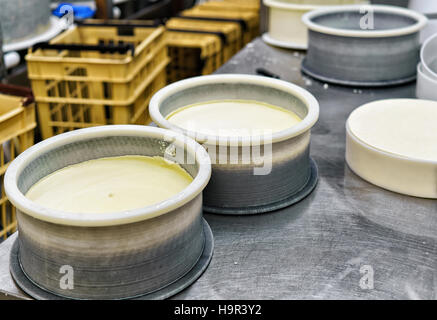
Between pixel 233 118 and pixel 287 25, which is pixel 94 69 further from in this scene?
pixel 287 25

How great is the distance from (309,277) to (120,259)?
44 centimetres

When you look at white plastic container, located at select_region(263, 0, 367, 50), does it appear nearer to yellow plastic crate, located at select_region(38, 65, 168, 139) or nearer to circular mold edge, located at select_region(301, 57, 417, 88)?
circular mold edge, located at select_region(301, 57, 417, 88)

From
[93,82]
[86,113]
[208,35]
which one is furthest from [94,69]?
[208,35]

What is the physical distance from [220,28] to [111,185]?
88.5 inches

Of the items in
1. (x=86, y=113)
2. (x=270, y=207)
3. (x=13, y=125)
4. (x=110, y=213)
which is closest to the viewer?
(x=110, y=213)

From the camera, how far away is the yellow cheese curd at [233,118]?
5.16 ft

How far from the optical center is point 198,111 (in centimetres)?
168

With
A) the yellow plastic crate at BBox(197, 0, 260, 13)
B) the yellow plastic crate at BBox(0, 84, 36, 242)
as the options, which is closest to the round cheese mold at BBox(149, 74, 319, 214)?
the yellow plastic crate at BBox(0, 84, 36, 242)

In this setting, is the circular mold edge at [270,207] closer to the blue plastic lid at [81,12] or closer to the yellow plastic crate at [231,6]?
the yellow plastic crate at [231,6]

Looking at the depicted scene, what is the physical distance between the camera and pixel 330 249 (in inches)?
50.8

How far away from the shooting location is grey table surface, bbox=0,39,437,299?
3.79ft

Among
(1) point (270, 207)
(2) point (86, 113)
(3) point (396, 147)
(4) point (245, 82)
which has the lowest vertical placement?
(2) point (86, 113)

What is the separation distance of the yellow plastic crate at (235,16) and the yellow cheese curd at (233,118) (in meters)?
1.89

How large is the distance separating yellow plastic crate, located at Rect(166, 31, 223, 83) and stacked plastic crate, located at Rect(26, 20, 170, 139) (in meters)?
0.32
